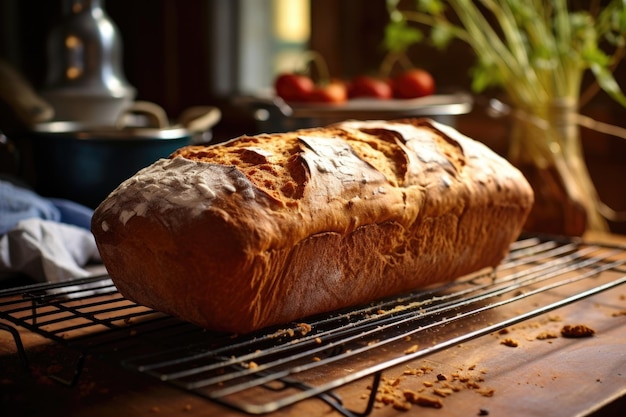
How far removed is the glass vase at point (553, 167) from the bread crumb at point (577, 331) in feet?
2.45

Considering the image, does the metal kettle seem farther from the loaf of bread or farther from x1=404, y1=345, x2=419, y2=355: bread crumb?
x1=404, y1=345, x2=419, y2=355: bread crumb

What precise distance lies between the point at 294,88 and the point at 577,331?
117 cm

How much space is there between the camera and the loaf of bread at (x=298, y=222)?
1.06 m

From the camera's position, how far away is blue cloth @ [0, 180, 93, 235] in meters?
1.63

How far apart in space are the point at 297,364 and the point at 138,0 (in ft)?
12.2

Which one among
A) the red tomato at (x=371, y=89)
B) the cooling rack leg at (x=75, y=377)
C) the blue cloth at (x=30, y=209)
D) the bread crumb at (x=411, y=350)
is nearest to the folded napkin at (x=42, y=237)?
the blue cloth at (x=30, y=209)

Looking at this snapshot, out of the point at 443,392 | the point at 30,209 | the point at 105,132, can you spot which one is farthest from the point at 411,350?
the point at 105,132

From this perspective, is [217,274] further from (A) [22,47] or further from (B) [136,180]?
(A) [22,47]

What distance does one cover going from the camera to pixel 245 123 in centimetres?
426

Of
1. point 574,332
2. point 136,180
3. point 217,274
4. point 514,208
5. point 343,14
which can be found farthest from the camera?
point 343,14

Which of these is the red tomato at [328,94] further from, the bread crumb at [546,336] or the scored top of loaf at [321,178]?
the bread crumb at [546,336]

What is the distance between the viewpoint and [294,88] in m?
2.21

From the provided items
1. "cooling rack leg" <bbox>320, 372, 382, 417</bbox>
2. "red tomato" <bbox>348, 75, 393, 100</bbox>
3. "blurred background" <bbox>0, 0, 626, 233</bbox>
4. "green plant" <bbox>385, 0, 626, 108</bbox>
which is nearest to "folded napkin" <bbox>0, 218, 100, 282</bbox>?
"cooling rack leg" <bbox>320, 372, 382, 417</bbox>

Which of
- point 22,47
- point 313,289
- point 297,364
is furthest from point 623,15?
point 22,47
